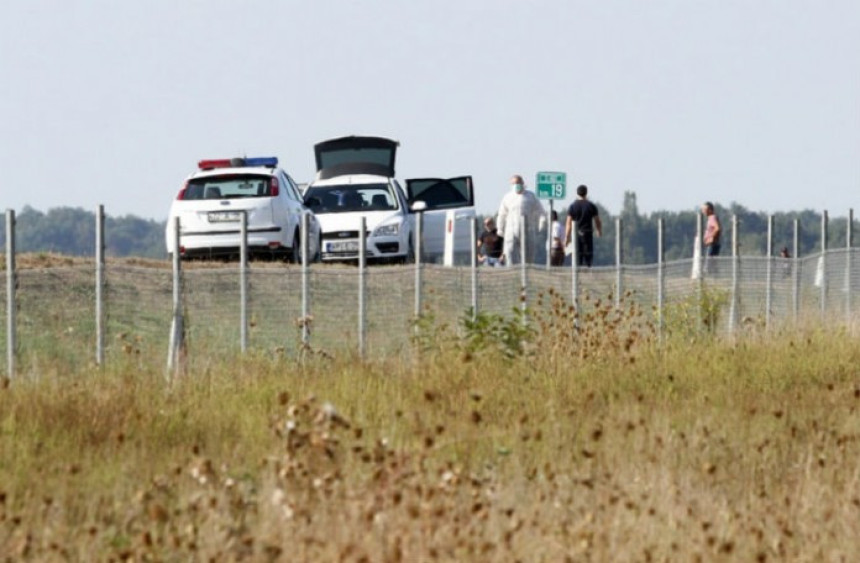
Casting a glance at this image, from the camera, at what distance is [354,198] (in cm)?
3466

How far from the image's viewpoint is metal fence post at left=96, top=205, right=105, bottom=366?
1644 cm

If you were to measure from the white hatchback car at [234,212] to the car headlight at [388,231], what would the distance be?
13.8ft

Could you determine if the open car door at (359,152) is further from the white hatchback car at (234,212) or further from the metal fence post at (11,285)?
the metal fence post at (11,285)

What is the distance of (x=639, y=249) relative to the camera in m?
186

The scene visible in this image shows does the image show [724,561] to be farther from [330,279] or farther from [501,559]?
[330,279]

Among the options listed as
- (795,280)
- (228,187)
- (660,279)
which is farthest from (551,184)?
(660,279)

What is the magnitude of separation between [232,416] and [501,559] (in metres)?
5.02

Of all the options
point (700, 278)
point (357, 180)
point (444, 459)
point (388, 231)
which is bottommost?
point (444, 459)

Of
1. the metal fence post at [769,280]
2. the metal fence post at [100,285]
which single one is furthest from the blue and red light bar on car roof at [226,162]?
the metal fence post at [100,285]

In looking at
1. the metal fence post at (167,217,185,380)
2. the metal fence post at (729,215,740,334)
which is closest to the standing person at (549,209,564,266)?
the metal fence post at (729,215,740,334)

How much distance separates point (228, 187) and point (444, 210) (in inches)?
318

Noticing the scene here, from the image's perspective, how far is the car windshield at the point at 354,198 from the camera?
34156mm

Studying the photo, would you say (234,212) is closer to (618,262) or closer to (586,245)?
(586,245)

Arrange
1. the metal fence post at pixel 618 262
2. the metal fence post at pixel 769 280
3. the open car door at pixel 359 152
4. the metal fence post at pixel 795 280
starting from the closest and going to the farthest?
the metal fence post at pixel 618 262 → the metal fence post at pixel 769 280 → the metal fence post at pixel 795 280 → the open car door at pixel 359 152
